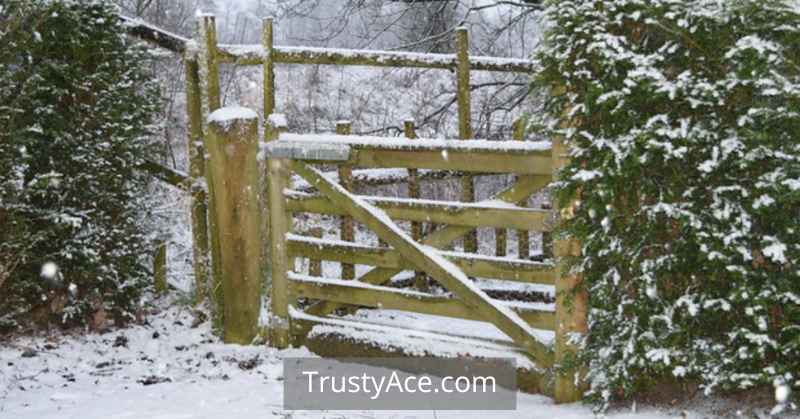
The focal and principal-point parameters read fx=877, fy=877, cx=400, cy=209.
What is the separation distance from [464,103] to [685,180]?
3608 millimetres

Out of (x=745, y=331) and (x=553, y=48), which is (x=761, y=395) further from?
(x=553, y=48)

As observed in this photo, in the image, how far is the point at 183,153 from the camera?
13.5 meters

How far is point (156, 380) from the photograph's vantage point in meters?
5.39

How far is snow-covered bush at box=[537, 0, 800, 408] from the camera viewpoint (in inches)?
154

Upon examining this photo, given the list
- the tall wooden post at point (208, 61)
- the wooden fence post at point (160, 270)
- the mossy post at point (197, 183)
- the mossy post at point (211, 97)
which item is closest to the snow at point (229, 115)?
the mossy post at point (211, 97)

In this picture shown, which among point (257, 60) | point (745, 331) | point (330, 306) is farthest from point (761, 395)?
point (257, 60)

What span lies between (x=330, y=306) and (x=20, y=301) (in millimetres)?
2140

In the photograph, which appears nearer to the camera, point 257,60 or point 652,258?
point 652,258

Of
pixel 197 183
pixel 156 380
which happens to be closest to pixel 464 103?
pixel 197 183

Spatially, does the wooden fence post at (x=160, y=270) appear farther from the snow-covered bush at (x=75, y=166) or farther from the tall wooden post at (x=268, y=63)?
the tall wooden post at (x=268, y=63)

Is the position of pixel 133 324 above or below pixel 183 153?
below

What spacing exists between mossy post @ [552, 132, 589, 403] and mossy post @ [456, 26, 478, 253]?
264 centimetres

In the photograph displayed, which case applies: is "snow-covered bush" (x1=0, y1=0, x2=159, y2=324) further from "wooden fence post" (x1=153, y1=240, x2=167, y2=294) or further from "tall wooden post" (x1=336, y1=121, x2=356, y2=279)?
"tall wooden post" (x1=336, y1=121, x2=356, y2=279)

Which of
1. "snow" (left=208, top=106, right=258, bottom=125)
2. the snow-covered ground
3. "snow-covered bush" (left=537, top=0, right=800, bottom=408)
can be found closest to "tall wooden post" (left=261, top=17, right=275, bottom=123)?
"snow" (left=208, top=106, right=258, bottom=125)
